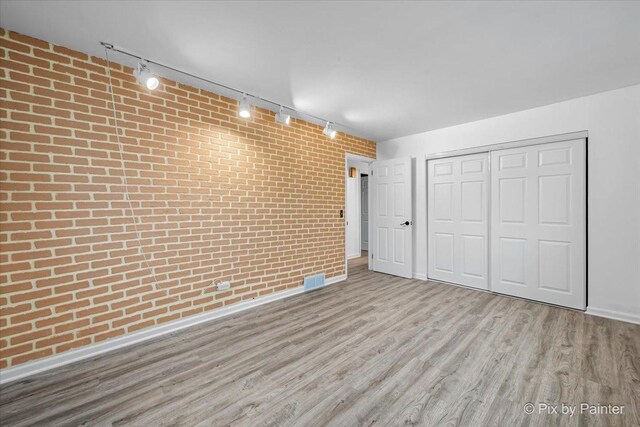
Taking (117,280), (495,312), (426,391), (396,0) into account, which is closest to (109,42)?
(117,280)

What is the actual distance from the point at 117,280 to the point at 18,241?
705mm

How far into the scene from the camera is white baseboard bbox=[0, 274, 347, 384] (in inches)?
76.0

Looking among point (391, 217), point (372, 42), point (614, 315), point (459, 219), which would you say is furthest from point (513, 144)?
point (372, 42)

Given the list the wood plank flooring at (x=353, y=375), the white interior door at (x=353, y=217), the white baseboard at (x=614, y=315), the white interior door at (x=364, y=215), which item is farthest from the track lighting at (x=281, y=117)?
the white interior door at (x=364, y=215)

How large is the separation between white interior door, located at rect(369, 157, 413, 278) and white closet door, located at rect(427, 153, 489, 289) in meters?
0.36

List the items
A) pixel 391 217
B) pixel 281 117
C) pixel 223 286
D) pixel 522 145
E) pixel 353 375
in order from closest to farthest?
pixel 353 375, pixel 223 286, pixel 281 117, pixel 522 145, pixel 391 217

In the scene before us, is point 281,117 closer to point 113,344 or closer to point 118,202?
point 118,202

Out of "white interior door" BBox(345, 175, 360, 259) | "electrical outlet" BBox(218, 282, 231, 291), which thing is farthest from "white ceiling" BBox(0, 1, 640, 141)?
"white interior door" BBox(345, 175, 360, 259)

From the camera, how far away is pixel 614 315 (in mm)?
2859

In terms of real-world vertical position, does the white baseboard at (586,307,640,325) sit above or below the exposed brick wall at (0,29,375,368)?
below

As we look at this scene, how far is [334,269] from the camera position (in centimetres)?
439

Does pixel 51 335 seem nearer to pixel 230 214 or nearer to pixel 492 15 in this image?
pixel 230 214

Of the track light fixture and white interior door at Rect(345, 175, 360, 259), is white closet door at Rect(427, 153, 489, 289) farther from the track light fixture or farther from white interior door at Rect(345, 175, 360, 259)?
white interior door at Rect(345, 175, 360, 259)

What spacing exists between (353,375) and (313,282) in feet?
6.77
